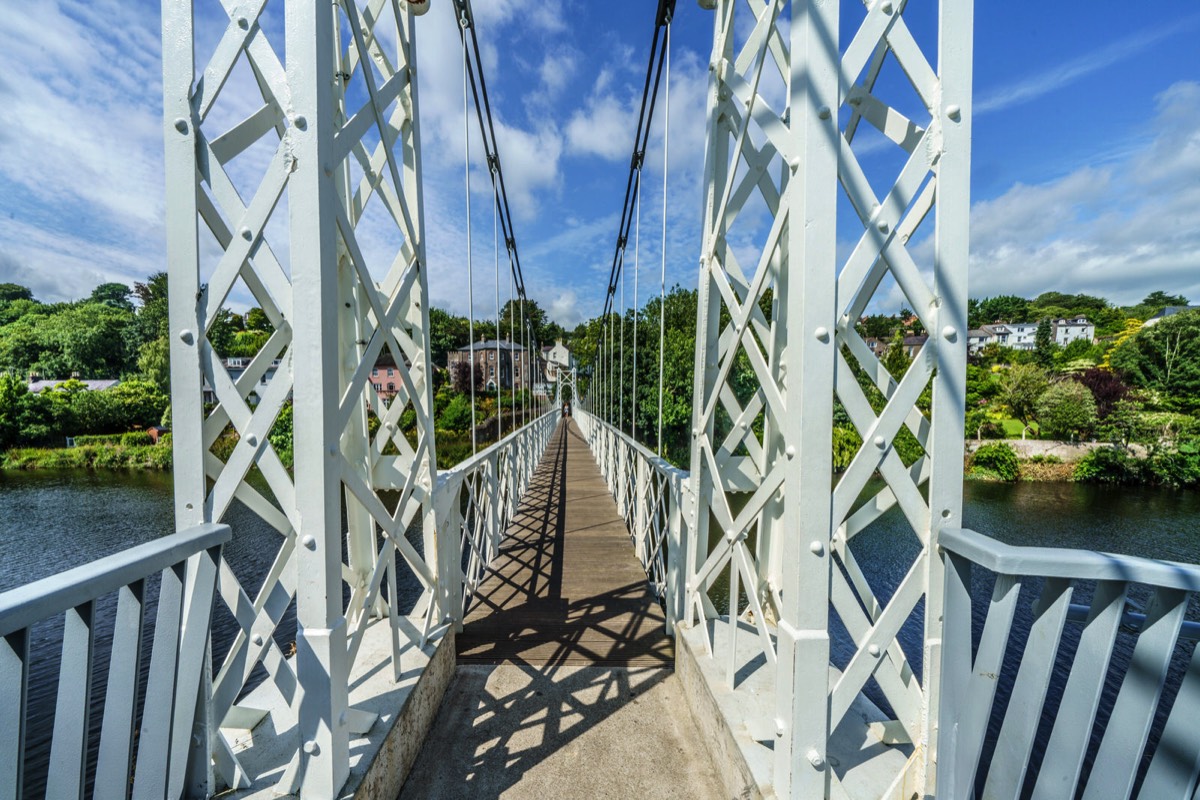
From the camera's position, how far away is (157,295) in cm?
3494

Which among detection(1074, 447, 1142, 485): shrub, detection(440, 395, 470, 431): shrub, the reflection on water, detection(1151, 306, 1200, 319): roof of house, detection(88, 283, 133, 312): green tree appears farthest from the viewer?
detection(88, 283, 133, 312): green tree

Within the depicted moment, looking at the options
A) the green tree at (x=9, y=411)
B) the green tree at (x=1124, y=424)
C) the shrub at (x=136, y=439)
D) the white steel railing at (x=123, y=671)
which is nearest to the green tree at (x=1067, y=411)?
the green tree at (x=1124, y=424)

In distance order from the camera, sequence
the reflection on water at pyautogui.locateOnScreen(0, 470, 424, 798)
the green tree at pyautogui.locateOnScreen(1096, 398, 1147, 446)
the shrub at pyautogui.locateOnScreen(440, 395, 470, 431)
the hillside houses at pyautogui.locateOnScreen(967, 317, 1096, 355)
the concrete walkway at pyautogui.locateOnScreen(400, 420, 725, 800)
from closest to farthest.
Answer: the concrete walkway at pyautogui.locateOnScreen(400, 420, 725, 800) → the reflection on water at pyautogui.locateOnScreen(0, 470, 424, 798) → the green tree at pyautogui.locateOnScreen(1096, 398, 1147, 446) → the shrub at pyautogui.locateOnScreen(440, 395, 470, 431) → the hillside houses at pyautogui.locateOnScreen(967, 317, 1096, 355)

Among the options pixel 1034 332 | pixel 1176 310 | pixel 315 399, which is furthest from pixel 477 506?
pixel 1034 332

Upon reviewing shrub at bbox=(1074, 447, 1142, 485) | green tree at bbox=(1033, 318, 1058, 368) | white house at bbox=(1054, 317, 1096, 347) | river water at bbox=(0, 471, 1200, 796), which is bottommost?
river water at bbox=(0, 471, 1200, 796)

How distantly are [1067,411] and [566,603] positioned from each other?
22.7 m

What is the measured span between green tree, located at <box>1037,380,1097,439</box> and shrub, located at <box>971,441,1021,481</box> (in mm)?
2811

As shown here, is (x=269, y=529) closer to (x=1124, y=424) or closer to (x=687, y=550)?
(x=687, y=550)

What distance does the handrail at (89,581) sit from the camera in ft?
2.04

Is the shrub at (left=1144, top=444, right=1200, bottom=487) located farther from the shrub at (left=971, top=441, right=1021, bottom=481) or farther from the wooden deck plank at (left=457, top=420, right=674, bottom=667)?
the wooden deck plank at (left=457, top=420, right=674, bottom=667)

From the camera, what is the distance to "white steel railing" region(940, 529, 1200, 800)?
69 cm

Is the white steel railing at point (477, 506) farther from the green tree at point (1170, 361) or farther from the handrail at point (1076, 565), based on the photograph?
the green tree at point (1170, 361)

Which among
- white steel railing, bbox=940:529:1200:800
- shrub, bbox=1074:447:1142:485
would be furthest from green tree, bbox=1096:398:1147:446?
white steel railing, bbox=940:529:1200:800

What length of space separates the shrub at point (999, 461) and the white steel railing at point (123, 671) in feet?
69.8
